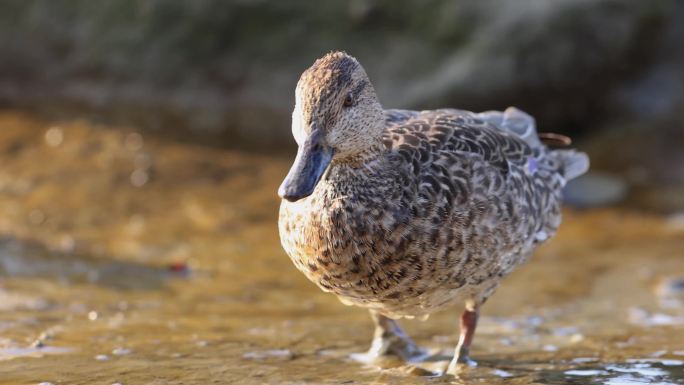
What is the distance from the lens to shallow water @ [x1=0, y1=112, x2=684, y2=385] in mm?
4664

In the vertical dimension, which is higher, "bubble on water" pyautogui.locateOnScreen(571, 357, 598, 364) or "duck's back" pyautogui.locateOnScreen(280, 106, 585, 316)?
"duck's back" pyautogui.locateOnScreen(280, 106, 585, 316)

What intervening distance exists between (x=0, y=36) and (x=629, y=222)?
5473mm

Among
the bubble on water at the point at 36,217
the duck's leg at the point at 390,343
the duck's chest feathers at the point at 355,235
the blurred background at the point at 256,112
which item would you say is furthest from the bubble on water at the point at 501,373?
the bubble on water at the point at 36,217

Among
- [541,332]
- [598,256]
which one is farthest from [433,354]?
[598,256]

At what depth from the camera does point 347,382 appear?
441cm

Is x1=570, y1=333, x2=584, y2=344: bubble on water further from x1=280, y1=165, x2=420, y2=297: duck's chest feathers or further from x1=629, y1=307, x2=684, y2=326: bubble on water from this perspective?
x1=280, y1=165, x2=420, y2=297: duck's chest feathers

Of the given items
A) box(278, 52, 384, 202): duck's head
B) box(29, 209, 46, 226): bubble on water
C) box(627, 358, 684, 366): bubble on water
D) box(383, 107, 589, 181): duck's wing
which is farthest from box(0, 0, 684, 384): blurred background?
box(278, 52, 384, 202): duck's head

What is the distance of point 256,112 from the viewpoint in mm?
8703

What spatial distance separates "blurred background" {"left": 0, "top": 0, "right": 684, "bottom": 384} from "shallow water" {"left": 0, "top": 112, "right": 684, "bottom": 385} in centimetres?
3

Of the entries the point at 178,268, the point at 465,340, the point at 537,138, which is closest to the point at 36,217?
the point at 178,268

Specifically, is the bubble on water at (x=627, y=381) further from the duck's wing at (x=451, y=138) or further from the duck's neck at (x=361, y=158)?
the duck's neck at (x=361, y=158)

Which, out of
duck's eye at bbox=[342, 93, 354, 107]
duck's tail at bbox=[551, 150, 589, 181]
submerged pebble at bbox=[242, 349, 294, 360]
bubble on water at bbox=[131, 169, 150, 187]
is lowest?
submerged pebble at bbox=[242, 349, 294, 360]

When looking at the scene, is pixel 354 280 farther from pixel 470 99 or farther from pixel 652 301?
pixel 470 99

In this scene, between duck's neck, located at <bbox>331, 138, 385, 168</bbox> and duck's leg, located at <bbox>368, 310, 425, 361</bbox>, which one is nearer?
duck's neck, located at <bbox>331, 138, 385, 168</bbox>
